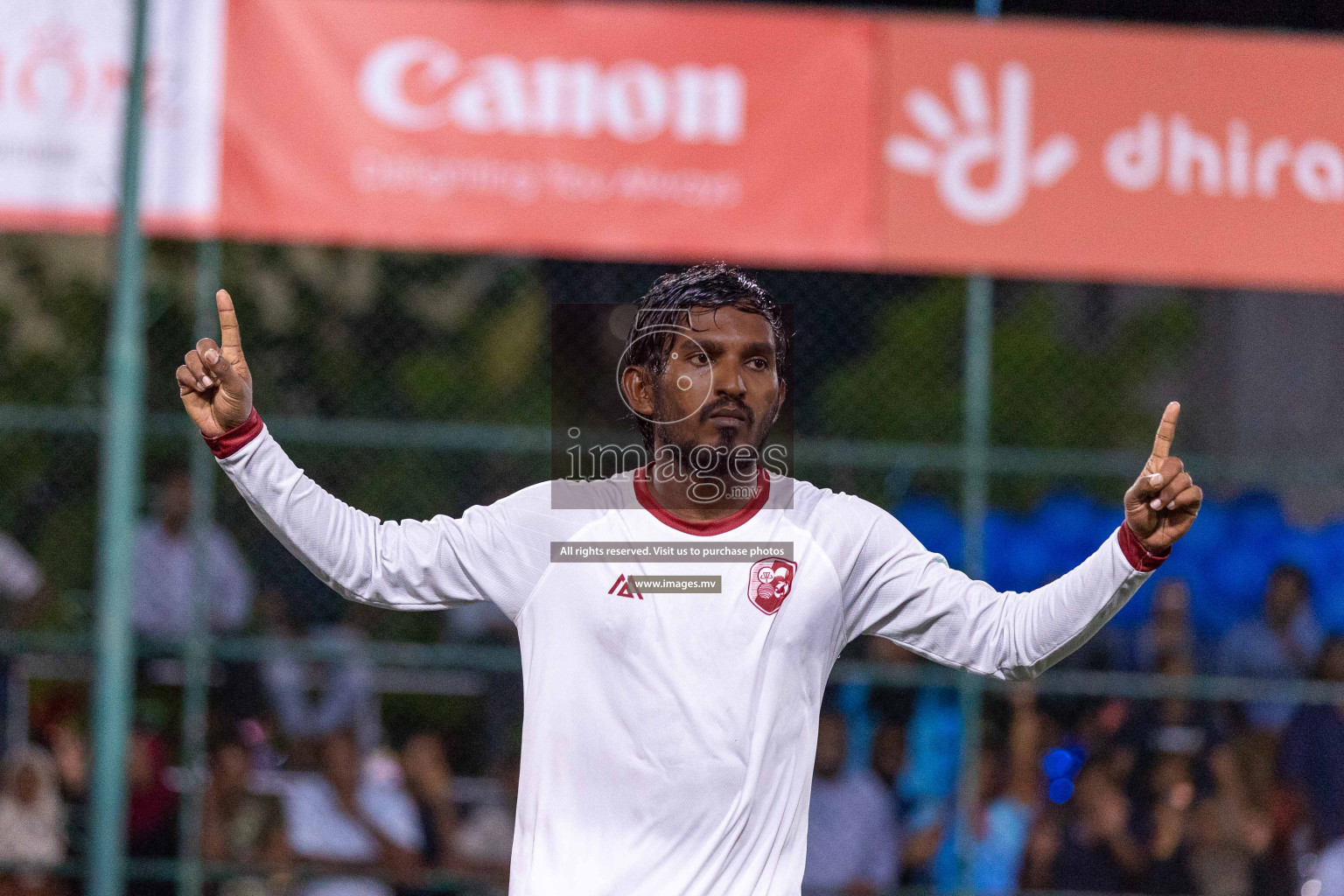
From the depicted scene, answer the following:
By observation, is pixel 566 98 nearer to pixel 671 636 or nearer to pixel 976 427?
pixel 976 427

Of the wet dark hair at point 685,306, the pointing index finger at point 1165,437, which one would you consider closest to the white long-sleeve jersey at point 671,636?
the pointing index finger at point 1165,437

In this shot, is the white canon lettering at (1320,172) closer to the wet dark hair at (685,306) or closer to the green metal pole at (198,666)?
the wet dark hair at (685,306)

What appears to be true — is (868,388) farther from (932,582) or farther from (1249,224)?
(932,582)

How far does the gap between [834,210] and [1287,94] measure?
1.90 m

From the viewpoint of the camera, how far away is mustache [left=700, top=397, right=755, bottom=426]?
2.76 m

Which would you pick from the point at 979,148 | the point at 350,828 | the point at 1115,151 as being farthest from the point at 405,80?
the point at 350,828

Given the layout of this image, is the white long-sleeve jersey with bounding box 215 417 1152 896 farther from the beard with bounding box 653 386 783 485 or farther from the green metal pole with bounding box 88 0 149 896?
the green metal pole with bounding box 88 0 149 896

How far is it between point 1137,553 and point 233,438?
151cm

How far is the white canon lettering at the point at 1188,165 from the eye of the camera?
21.1 feet

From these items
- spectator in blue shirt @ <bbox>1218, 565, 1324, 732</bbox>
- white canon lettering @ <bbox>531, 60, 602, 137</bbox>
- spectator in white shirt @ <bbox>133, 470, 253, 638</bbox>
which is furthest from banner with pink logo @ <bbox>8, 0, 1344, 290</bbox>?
spectator in white shirt @ <bbox>133, 470, 253, 638</bbox>

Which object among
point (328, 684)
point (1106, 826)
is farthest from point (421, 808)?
point (1106, 826)

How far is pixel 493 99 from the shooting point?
249 inches

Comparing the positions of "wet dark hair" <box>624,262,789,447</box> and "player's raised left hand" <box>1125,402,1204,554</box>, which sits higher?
"wet dark hair" <box>624,262,789,447</box>

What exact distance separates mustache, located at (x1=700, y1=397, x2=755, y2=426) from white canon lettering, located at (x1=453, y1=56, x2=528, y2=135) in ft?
12.4
